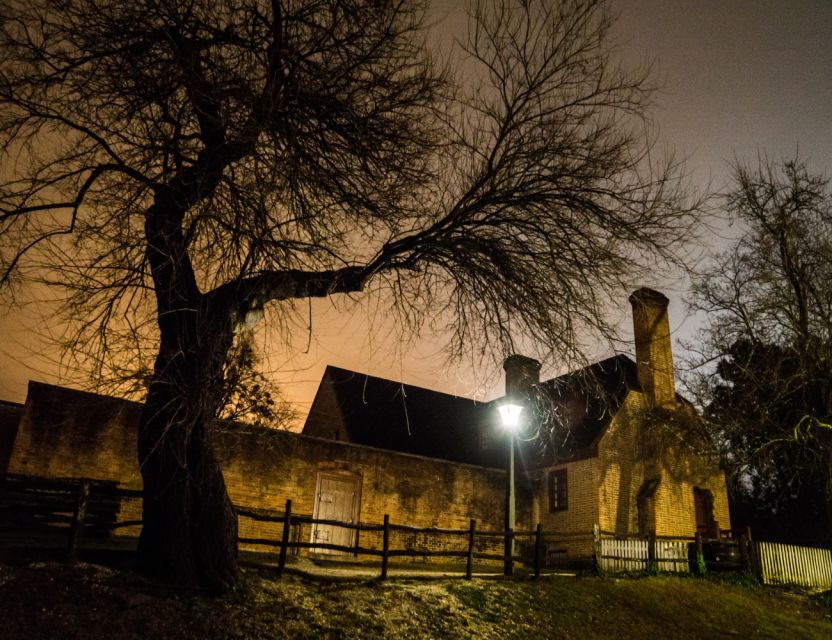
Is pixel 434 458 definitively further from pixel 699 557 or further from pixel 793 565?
pixel 793 565

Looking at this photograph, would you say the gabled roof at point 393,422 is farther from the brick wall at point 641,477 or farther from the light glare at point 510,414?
the light glare at point 510,414

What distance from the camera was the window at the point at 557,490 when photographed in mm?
19422

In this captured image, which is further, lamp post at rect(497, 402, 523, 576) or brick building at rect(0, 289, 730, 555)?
brick building at rect(0, 289, 730, 555)

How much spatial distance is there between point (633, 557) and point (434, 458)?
6.19 metres

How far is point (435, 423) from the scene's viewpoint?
2288 centimetres

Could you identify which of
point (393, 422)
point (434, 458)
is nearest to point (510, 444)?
point (434, 458)

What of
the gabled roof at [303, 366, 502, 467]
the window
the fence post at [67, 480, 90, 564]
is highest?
the gabled roof at [303, 366, 502, 467]

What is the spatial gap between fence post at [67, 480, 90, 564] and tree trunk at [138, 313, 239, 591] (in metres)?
0.96

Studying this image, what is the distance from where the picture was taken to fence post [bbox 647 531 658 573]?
15.1 meters

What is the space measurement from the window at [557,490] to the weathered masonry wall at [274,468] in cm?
100

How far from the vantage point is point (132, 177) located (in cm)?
605

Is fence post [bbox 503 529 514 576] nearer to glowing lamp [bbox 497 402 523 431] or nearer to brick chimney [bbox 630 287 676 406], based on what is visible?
glowing lamp [bbox 497 402 523 431]


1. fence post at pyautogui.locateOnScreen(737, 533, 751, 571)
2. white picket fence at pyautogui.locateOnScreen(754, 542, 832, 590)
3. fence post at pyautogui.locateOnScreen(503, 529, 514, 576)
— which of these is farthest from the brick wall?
fence post at pyautogui.locateOnScreen(503, 529, 514, 576)

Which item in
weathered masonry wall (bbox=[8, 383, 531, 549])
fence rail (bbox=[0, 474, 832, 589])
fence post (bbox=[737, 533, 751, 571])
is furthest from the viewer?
fence post (bbox=[737, 533, 751, 571])
